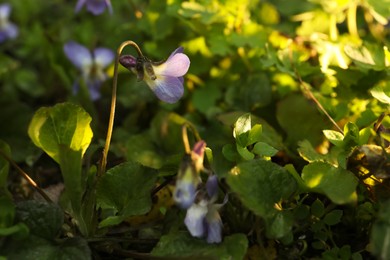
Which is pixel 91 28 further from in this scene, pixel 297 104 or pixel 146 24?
pixel 297 104

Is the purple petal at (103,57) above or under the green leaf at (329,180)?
under

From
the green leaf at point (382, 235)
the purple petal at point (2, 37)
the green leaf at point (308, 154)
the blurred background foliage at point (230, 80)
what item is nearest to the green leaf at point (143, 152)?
the blurred background foliage at point (230, 80)

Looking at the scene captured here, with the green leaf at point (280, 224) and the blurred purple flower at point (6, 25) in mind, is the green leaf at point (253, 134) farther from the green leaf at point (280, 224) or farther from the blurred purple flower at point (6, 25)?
the blurred purple flower at point (6, 25)

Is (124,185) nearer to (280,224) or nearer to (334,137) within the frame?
(280,224)

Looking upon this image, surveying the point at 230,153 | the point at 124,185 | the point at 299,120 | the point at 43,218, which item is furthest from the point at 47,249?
the point at 299,120

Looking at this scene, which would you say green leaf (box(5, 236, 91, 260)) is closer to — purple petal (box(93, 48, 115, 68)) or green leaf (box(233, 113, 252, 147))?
green leaf (box(233, 113, 252, 147))

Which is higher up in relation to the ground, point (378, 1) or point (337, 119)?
point (378, 1)

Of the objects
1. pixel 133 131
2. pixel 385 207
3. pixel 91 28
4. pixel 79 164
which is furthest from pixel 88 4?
pixel 385 207

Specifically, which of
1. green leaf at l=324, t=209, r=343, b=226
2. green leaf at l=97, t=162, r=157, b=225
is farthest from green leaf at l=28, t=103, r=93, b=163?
green leaf at l=324, t=209, r=343, b=226
